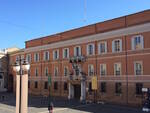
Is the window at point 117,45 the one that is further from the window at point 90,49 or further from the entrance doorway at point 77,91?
the entrance doorway at point 77,91

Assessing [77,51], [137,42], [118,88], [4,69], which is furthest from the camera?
[4,69]

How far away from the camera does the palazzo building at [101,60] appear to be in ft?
98.1

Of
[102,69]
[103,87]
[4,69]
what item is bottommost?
[103,87]

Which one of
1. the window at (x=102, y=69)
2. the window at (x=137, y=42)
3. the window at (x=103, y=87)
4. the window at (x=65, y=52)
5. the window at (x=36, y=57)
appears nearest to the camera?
the window at (x=137, y=42)

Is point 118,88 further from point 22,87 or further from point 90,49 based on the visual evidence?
point 22,87

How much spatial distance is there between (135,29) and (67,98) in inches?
684

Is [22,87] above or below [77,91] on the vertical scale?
above

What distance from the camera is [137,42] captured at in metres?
30.2

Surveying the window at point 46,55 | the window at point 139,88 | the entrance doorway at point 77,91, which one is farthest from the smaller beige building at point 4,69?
the window at point 139,88

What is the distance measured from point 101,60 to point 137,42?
6.71m

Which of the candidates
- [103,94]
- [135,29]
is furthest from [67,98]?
[135,29]

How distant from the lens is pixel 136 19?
30828 mm

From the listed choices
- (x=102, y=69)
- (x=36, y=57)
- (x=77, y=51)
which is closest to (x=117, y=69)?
(x=102, y=69)

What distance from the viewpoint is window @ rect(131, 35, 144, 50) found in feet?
97.3
